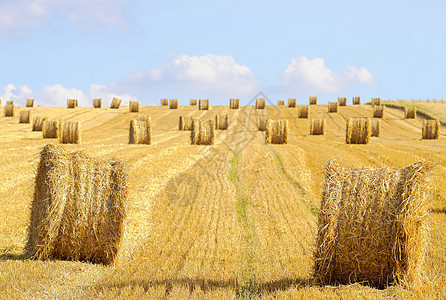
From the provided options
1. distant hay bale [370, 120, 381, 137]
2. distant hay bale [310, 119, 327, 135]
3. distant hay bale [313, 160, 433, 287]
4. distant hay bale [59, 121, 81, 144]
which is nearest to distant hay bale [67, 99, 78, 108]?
distant hay bale [59, 121, 81, 144]

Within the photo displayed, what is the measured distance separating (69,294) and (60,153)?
8.71 feet

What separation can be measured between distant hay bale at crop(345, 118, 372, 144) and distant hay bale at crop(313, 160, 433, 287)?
16833 mm

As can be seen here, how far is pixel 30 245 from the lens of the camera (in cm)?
805

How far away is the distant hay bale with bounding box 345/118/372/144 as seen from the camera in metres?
23.0

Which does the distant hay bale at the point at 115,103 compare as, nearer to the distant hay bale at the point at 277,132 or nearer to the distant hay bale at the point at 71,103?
the distant hay bale at the point at 71,103

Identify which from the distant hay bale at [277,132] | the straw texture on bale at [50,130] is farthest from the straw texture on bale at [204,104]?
the distant hay bale at [277,132]

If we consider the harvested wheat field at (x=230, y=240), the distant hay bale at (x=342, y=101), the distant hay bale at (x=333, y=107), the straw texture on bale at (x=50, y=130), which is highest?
the distant hay bale at (x=342, y=101)

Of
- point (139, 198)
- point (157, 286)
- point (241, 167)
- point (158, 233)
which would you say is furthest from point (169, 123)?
point (157, 286)

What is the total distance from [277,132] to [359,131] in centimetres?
408

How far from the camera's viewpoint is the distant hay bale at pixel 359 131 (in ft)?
75.6

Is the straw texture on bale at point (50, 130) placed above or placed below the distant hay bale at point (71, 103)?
below

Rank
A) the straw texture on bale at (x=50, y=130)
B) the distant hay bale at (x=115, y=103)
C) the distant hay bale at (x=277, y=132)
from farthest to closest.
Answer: the distant hay bale at (x=115, y=103) < the straw texture on bale at (x=50, y=130) < the distant hay bale at (x=277, y=132)

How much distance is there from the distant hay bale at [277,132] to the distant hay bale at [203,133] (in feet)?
9.08

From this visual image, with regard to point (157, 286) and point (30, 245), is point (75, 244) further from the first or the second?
point (157, 286)
